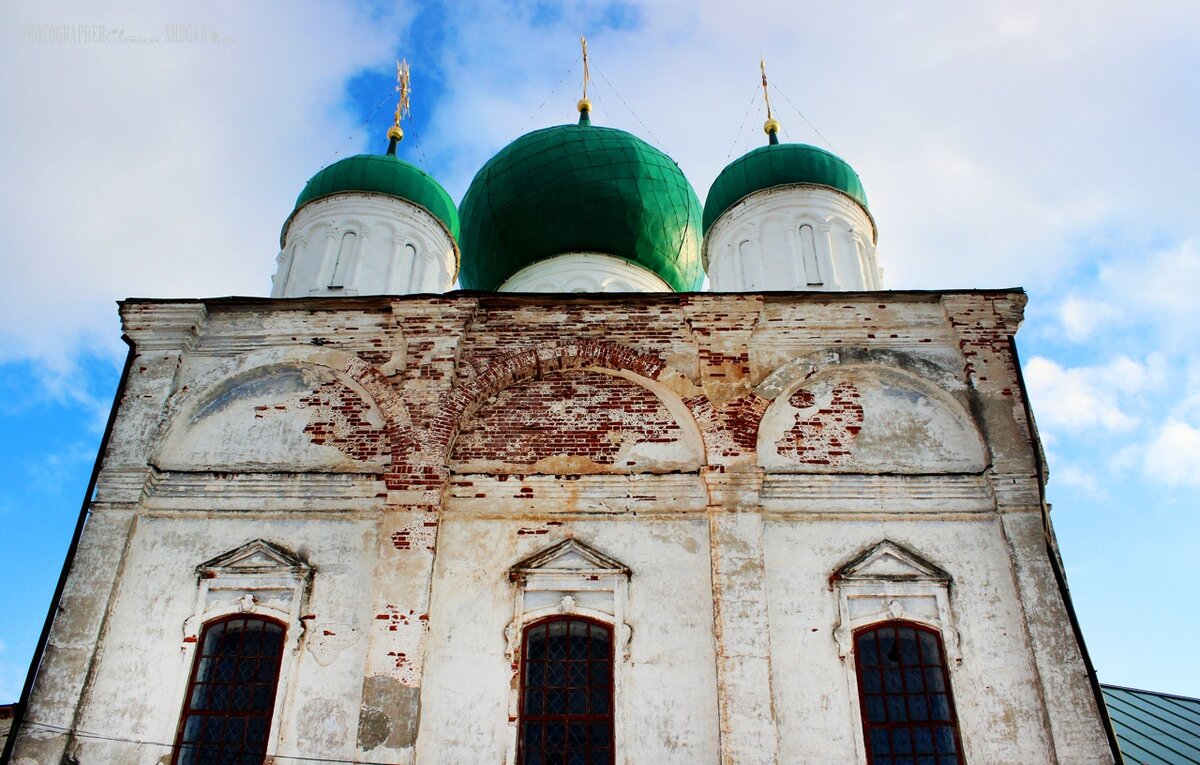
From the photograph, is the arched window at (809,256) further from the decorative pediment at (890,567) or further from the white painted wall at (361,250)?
the white painted wall at (361,250)

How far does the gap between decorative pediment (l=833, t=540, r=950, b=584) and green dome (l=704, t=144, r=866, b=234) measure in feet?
19.1

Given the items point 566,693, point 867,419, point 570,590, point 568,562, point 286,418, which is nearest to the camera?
point 566,693

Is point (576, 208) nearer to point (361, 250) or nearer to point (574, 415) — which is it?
point (361, 250)

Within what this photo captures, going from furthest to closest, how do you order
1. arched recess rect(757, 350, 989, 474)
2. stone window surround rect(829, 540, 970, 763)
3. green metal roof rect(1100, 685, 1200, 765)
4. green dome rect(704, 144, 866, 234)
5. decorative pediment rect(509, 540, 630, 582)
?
green dome rect(704, 144, 866, 234) < green metal roof rect(1100, 685, 1200, 765) < arched recess rect(757, 350, 989, 474) < decorative pediment rect(509, 540, 630, 582) < stone window surround rect(829, 540, 970, 763)

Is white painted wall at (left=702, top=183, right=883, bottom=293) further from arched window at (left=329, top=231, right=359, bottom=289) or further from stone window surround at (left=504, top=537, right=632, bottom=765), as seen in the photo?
stone window surround at (left=504, top=537, right=632, bottom=765)

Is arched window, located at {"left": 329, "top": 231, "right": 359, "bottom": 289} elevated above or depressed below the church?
above

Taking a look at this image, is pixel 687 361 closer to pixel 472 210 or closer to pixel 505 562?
pixel 505 562

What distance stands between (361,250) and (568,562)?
5.74 meters

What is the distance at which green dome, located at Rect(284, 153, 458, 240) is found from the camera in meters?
12.7

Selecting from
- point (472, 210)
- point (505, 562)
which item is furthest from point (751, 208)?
point (505, 562)

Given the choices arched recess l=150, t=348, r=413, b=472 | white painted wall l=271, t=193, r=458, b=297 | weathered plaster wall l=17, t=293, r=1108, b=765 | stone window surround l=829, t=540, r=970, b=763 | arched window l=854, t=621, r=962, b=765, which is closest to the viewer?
arched window l=854, t=621, r=962, b=765

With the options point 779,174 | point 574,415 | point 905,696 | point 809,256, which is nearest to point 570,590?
point 574,415

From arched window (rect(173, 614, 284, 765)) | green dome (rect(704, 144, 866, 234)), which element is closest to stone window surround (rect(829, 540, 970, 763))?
arched window (rect(173, 614, 284, 765))

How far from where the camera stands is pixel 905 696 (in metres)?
7.56
